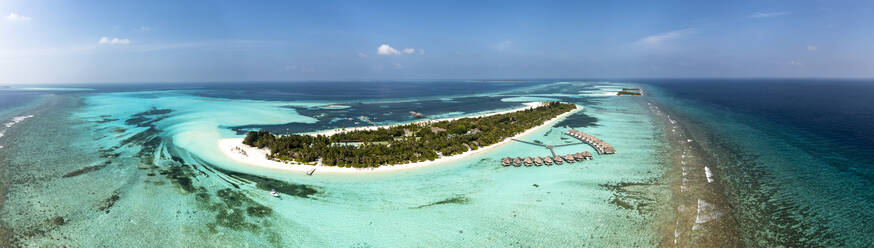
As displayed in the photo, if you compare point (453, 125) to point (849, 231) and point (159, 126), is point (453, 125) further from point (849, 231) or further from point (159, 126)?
point (159, 126)

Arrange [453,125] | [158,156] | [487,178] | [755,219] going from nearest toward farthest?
[755,219], [487,178], [158,156], [453,125]

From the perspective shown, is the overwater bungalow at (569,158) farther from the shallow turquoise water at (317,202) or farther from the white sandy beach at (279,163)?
the white sandy beach at (279,163)

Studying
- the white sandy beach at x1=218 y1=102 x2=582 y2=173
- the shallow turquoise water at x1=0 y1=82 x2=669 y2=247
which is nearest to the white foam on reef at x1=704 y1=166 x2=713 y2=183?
the shallow turquoise water at x1=0 y1=82 x2=669 y2=247

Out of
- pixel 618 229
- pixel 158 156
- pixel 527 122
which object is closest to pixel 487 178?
pixel 618 229

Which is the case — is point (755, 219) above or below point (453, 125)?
below

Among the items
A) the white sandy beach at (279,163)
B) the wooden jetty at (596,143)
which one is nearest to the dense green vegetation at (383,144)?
the white sandy beach at (279,163)
